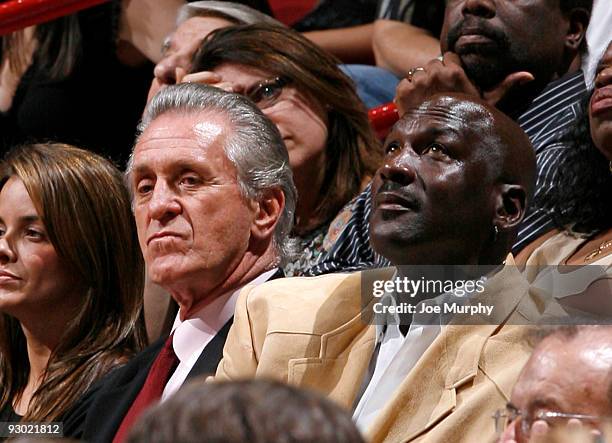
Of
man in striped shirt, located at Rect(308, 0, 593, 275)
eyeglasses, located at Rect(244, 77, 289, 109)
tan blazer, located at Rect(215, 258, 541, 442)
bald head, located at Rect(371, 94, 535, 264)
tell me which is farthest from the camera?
eyeglasses, located at Rect(244, 77, 289, 109)

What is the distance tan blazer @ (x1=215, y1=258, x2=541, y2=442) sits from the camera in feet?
6.89

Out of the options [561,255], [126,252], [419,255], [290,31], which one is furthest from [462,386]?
[290,31]

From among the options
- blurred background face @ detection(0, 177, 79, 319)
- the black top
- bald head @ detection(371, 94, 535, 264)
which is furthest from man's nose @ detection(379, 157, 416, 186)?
the black top

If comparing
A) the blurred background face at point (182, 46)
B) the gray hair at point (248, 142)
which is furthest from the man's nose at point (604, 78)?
the blurred background face at point (182, 46)

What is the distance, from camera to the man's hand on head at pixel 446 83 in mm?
2777

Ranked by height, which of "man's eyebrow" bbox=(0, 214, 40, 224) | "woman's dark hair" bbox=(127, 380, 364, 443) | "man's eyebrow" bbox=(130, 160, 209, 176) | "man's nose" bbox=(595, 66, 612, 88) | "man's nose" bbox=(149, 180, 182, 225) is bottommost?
"man's eyebrow" bbox=(0, 214, 40, 224)

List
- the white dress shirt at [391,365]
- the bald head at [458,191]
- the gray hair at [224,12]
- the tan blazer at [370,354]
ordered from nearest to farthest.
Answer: the tan blazer at [370,354], the white dress shirt at [391,365], the bald head at [458,191], the gray hair at [224,12]

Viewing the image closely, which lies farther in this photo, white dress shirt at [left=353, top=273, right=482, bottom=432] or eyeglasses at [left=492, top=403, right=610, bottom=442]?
white dress shirt at [left=353, top=273, right=482, bottom=432]

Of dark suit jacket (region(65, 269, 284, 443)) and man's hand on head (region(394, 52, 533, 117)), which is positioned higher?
man's hand on head (region(394, 52, 533, 117))

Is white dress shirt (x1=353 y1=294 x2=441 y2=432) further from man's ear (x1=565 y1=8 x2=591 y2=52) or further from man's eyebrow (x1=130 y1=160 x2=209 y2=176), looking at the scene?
man's ear (x1=565 y1=8 x2=591 y2=52)

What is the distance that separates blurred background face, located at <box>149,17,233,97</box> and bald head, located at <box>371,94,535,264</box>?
1.03 meters

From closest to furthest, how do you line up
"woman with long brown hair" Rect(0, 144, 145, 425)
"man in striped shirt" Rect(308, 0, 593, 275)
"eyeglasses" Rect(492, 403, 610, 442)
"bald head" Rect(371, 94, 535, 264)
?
"eyeglasses" Rect(492, 403, 610, 442) → "bald head" Rect(371, 94, 535, 264) → "man in striped shirt" Rect(308, 0, 593, 275) → "woman with long brown hair" Rect(0, 144, 145, 425)

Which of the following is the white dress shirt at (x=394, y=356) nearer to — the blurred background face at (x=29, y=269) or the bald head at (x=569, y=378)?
the bald head at (x=569, y=378)

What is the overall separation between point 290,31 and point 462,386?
132 centimetres
